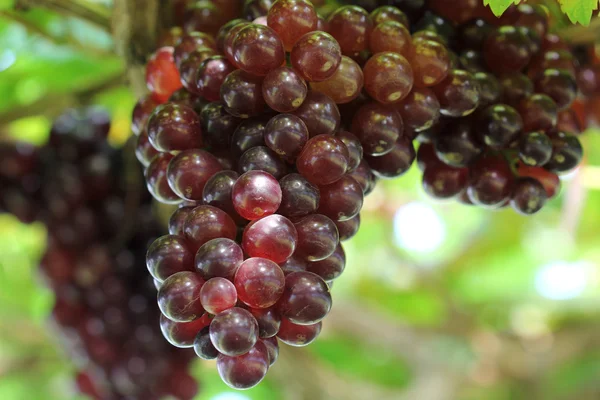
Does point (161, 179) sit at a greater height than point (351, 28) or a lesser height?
lesser

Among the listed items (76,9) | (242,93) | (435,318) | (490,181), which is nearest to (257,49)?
(242,93)

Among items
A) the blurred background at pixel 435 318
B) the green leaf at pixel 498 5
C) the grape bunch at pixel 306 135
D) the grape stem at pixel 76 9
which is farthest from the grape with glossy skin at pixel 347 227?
the blurred background at pixel 435 318

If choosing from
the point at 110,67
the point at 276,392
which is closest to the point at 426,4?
the point at 110,67

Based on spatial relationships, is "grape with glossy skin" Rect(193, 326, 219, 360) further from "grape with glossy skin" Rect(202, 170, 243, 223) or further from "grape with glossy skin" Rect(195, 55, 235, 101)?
"grape with glossy skin" Rect(195, 55, 235, 101)

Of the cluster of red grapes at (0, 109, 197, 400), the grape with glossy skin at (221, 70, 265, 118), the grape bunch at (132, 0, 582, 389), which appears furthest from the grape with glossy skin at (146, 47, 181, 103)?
the cluster of red grapes at (0, 109, 197, 400)

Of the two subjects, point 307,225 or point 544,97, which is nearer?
point 307,225

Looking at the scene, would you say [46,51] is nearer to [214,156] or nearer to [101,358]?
[101,358]

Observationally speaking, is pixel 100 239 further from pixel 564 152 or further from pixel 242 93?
pixel 564 152
